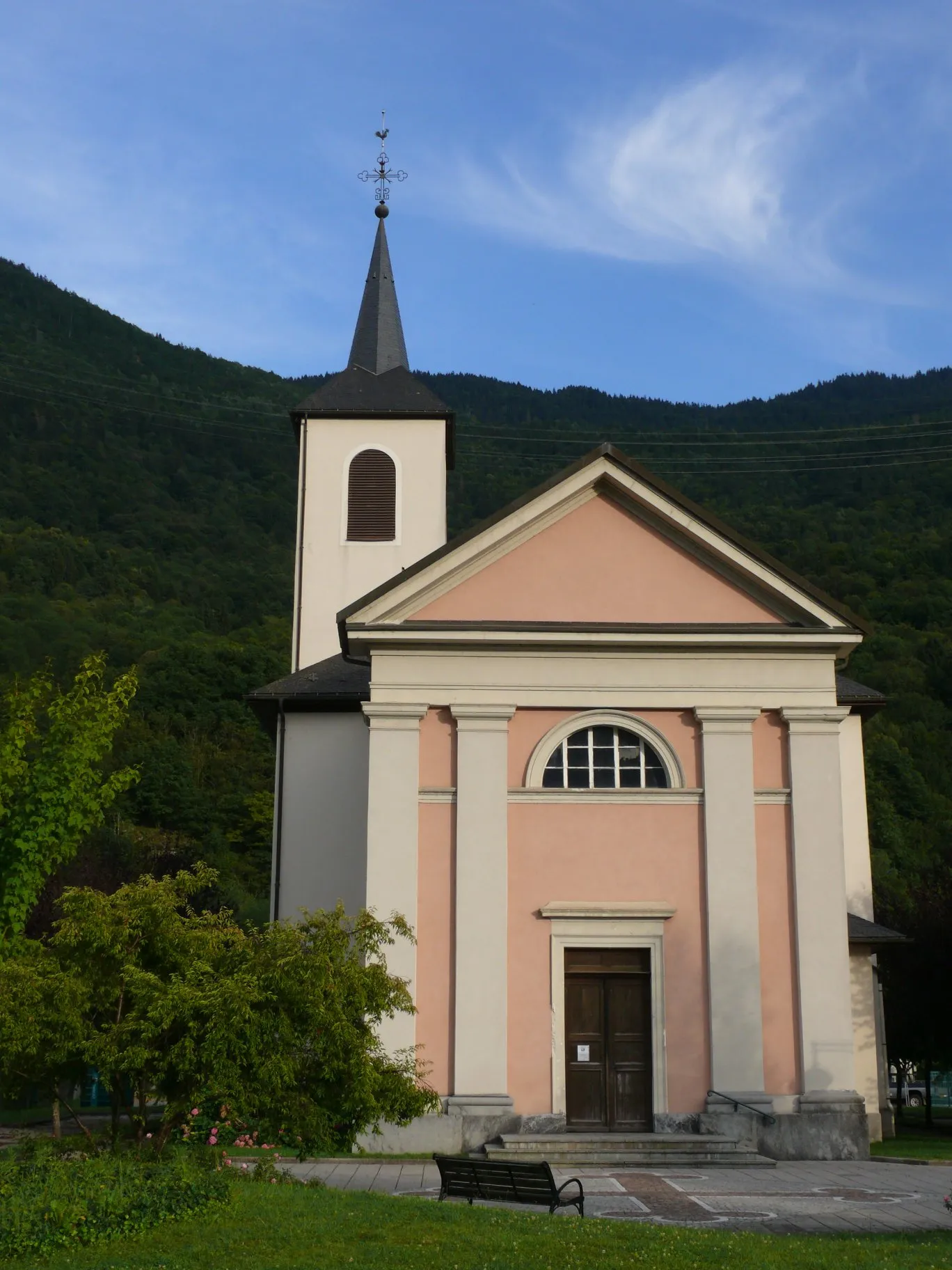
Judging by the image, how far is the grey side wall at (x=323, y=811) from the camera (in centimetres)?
2333

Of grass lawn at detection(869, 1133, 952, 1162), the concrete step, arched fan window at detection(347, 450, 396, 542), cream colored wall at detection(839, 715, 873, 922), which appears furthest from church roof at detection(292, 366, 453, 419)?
the concrete step

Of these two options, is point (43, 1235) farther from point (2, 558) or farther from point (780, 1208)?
point (2, 558)

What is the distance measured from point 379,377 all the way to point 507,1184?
22.8m

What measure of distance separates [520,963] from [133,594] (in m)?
52.5

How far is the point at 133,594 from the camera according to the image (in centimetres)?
6762

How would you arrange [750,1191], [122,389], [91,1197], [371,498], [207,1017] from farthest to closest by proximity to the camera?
1. [122,389]
2. [371,498]
3. [750,1191]
4. [207,1017]
5. [91,1197]

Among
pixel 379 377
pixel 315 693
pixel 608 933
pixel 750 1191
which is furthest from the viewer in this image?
pixel 379 377

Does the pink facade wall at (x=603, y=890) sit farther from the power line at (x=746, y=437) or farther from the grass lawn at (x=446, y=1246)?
the power line at (x=746, y=437)

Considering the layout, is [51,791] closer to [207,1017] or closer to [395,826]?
[395,826]

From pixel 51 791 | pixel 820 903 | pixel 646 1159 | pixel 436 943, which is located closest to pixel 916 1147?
pixel 820 903

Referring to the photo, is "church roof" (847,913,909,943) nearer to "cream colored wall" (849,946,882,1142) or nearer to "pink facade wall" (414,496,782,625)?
"cream colored wall" (849,946,882,1142)

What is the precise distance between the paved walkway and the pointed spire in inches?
796

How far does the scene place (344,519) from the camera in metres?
29.5

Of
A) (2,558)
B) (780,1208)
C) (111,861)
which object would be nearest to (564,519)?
(780,1208)
